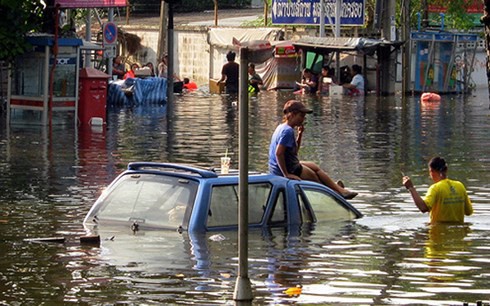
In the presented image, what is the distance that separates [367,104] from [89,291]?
3189cm

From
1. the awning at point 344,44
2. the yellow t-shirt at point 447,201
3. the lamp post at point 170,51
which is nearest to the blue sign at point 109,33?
the lamp post at point 170,51

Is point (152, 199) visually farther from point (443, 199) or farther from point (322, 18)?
point (322, 18)

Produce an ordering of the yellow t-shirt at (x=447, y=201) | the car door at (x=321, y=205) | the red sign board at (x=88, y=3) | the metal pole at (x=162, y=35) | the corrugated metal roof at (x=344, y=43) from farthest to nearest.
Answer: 1. the metal pole at (x=162, y=35)
2. the corrugated metal roof at (x=344, y=43)
3. the red sign board at (x=88, y=3)
4. the yellow t-shirt at (x=447, y=201)
5. the car door at (x=321, y=205)

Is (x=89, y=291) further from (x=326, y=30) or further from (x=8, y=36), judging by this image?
(x=326, y=30)

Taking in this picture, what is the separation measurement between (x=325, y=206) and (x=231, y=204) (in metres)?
1.67

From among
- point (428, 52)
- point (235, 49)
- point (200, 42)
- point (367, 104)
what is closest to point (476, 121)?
point (367, 104)

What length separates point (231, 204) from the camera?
44.0 ft

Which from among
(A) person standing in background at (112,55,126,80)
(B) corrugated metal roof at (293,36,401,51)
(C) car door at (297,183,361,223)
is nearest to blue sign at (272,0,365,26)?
(B) corrugated metal roof at (293,36,401,51)

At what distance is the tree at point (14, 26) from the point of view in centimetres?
2819

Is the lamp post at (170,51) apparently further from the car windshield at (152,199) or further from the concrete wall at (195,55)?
the concrete wall at (195,55)

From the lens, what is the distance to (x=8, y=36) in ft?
92.8

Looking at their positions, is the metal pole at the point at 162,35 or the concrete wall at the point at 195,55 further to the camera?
the concrete wall at the point at 195,55

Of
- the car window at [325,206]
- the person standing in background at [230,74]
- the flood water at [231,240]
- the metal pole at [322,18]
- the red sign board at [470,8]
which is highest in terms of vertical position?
the red sign board at [470,8]

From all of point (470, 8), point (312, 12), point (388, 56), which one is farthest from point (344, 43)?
point (470, 8)
